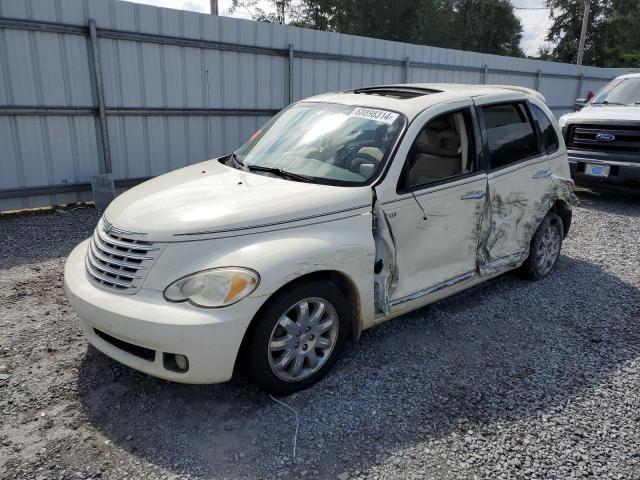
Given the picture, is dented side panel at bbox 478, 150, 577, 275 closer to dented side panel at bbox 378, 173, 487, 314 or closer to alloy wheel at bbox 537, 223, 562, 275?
dented side panel at bbox 378, 173, 487, 314

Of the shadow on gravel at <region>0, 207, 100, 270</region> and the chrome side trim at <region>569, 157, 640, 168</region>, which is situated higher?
the chrome side trim at <region>569, 157, 640, 168</region>

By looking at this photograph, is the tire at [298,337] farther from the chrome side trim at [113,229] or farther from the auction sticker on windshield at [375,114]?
the auction sticker on windshield at [375,114]

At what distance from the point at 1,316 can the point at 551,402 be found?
162 inches

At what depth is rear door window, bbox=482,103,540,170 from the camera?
423cm

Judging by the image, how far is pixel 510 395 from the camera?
10.7ft

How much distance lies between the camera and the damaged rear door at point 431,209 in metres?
3.46

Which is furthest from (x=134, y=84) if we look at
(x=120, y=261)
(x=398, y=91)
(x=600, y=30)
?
(x=600, y=30)

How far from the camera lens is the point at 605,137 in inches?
332

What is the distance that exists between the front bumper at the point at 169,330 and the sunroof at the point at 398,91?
226 cm

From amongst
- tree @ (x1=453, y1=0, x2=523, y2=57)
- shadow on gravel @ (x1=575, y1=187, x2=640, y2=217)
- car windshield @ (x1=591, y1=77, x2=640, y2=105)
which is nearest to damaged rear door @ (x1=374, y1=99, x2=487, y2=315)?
shadow on gravel @ (x1=575, y1=187, x2=640, y2=217)

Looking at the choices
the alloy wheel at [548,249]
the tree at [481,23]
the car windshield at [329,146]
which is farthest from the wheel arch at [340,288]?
the tree at [481,23]

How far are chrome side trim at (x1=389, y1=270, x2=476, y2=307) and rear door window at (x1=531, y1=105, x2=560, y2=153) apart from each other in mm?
1620

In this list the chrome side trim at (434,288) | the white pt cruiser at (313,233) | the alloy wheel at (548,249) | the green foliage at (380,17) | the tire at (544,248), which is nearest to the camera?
the white pt cruiser at (313,233)

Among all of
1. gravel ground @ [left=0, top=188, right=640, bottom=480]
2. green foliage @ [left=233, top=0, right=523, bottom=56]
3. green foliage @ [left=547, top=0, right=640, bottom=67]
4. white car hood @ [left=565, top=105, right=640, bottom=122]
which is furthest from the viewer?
green foliage @ [left=547, top=0, right=640, bottom=67]
